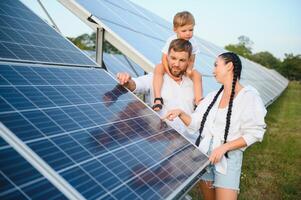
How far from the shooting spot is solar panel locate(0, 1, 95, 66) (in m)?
4.02

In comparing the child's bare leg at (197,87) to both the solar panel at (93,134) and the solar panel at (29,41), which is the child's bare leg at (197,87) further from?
the solar panel at (29,41)

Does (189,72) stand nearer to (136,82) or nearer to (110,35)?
(136,82)

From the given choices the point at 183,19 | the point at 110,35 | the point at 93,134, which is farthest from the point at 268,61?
the point at 93,134

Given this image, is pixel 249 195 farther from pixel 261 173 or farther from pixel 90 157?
pixel 90 157

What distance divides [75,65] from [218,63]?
73.3 inches

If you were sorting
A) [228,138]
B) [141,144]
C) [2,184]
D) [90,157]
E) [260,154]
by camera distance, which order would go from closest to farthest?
[2,184], [90,157], [141,144], [228,138], [260,154]

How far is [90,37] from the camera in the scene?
406ft

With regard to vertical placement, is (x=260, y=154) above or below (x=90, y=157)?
below

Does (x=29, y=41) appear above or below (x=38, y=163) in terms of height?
above

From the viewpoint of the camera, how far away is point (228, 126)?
4234mm

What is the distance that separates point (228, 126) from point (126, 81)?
1513 mm

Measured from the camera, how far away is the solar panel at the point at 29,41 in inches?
158

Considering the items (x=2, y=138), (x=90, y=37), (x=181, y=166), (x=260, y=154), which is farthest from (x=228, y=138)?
(x=90, y=37)

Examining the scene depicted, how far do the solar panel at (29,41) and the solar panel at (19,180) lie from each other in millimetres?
1675
